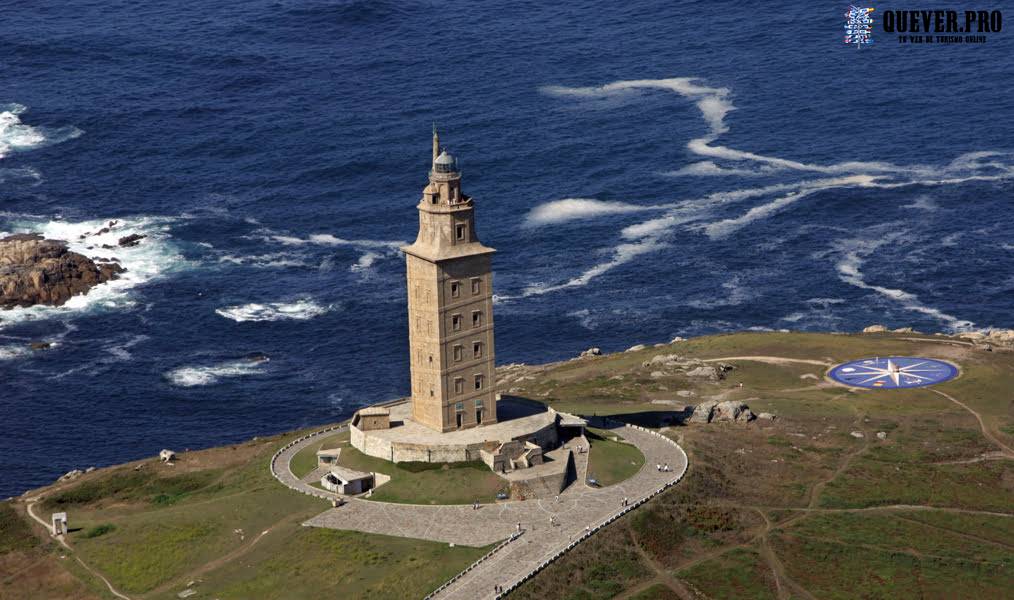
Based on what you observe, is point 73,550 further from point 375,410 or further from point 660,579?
point 660,579

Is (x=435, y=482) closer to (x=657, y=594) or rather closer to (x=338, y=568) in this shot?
(x=338, y=568)

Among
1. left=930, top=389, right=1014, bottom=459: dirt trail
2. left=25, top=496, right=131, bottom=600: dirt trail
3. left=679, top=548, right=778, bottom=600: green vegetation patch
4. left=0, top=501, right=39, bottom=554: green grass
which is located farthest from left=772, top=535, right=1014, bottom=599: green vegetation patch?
left=0, top=501, right=39, bottom=554: green grass

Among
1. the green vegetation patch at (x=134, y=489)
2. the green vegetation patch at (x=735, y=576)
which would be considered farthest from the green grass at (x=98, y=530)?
the green vegetation patch at (x=735, y=576)

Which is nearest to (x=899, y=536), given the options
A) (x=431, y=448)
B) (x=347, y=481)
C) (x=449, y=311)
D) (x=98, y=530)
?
(x=431, y=448)

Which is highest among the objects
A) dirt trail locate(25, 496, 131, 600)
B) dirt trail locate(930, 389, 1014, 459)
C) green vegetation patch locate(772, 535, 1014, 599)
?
dirt trail locate(930, 389, 1014, 459)

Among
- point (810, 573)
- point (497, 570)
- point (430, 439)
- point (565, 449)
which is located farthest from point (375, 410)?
point (810, 573)

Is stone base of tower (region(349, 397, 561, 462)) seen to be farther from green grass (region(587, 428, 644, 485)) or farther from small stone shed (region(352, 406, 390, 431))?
green grass (region(587, 428, 644, 485))

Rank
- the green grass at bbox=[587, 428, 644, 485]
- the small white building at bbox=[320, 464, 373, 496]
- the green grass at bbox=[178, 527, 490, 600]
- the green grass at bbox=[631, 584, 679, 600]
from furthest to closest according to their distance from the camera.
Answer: the green grass at bbox=[587, 428, 644, 485] < the small white building at bbox=[320, 464, 373, 496] < the green grass at bbox=[631, 584, 679, 600] < the green grass at bbox=[178, 527, 490, 600]

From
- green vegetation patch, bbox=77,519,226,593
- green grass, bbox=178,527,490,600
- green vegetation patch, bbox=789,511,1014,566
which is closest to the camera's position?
green grass, bbox=178,527,490,600
